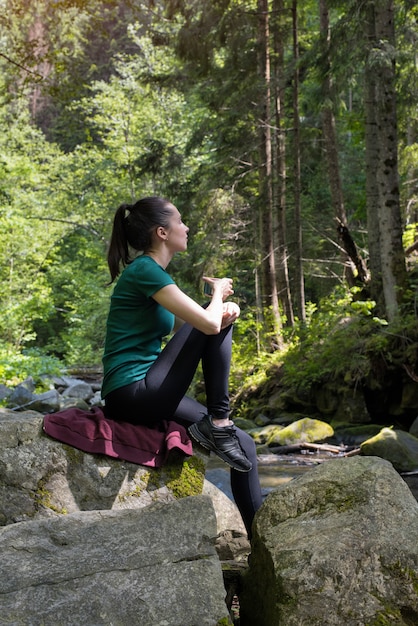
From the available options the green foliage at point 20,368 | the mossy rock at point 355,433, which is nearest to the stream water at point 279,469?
the mossy rock at point 355,433

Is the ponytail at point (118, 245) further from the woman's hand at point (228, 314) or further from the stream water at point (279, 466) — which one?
the stream water at point (279, 466)

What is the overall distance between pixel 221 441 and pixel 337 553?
0.88 metres

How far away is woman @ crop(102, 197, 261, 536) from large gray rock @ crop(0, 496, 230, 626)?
0.48 metres

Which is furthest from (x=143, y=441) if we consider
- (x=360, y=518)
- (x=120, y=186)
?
(x=120, y=186)

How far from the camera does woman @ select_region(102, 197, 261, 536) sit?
324 cm

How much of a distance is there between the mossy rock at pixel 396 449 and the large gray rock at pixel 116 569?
5.21 metres

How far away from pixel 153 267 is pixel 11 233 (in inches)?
873

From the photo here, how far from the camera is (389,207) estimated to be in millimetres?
10781

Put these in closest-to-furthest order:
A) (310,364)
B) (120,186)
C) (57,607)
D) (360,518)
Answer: (57,607)
(360,518)
(310,364)
(120,186)

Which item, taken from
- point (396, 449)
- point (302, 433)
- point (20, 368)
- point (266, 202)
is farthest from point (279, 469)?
point (20, 368)

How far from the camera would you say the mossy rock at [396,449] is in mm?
7594

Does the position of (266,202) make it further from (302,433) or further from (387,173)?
(302,433)

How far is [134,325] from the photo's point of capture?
3377 mm

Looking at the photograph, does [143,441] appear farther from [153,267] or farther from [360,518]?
[360,518]
